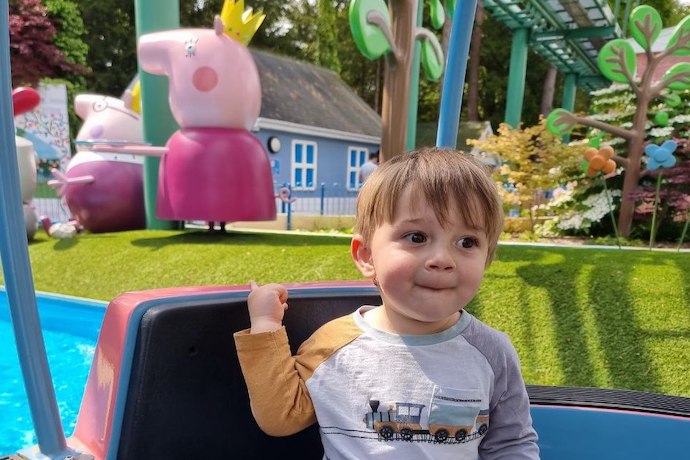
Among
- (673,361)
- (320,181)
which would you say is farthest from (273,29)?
(673,361)

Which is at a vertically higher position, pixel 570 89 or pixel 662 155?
pixel 570 89

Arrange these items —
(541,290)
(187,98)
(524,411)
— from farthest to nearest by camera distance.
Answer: (187,98), (541,290), (524,411)

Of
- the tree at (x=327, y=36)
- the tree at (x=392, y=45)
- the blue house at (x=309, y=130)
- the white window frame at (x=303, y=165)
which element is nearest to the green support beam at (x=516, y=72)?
the blue house at (x=309, y=130)

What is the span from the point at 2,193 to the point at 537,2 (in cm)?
827

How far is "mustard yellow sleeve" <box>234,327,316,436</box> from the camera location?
0.87 m

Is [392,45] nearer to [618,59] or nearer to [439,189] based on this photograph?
[618,59]

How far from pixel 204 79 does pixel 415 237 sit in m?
4.28

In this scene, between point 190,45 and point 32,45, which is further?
point 32,45

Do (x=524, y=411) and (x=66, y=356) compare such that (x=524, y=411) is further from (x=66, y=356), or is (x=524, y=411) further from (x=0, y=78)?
(x=66, y=356)

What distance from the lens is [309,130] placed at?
34.2ft

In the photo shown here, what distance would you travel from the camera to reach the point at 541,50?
33.5 ft

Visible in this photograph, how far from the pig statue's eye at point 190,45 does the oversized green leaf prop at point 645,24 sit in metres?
3.63

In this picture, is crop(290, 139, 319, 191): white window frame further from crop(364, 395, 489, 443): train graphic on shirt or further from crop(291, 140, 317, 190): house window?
crop(364, 395, 489, 443): train graphic on shirt

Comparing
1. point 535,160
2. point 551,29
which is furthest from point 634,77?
point 551,29
